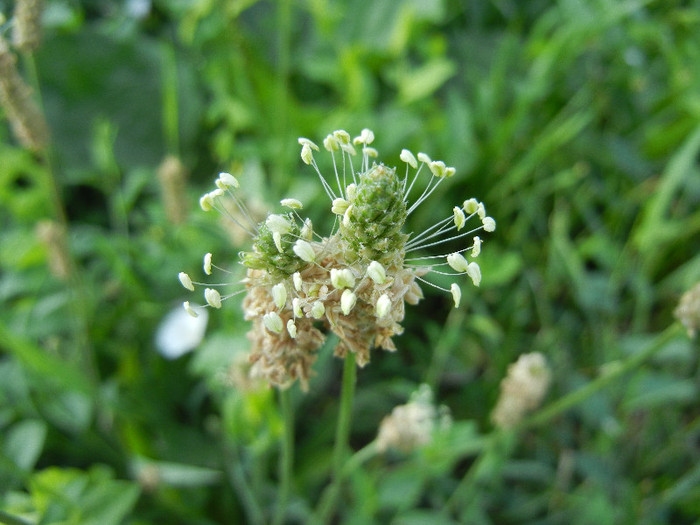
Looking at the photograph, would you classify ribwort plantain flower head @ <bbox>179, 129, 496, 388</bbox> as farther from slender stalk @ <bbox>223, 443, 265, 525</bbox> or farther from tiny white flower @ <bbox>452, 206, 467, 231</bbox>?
slender stalk @ <bbox>223, 443, 265, 525</bbox>

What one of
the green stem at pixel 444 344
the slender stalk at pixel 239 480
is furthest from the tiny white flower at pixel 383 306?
the green stem at pixel 444 344

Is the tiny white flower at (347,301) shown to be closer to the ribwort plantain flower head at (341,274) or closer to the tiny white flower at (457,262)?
the ribwort plantain flower head at (341,274)

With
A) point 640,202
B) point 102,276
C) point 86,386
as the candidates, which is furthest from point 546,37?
point 86,386

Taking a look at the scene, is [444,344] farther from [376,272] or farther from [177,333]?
[376,272]

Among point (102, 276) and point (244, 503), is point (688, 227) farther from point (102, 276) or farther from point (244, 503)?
point (102, 276)

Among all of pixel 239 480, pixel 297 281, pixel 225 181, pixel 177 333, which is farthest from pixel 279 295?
pixel 177 333

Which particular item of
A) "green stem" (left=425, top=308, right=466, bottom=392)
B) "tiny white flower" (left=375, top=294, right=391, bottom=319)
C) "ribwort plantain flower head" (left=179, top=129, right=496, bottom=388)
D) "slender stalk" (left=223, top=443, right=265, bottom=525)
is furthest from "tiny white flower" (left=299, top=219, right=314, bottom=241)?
"green stem" (left=425, top=308, right=466, bottom=392)
